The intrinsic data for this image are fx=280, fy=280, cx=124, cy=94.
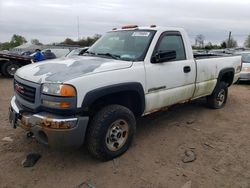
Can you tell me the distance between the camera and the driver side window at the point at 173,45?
15.5 feet

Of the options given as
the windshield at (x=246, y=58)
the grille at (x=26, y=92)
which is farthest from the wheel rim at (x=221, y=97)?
the windshield at (x=246, y=58)

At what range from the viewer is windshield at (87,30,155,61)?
4.39m

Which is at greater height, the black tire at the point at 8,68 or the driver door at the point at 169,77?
the driver door at the point at 169,77

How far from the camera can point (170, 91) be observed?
473 centimetres

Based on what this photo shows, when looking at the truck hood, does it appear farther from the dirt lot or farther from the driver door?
the dirt lot

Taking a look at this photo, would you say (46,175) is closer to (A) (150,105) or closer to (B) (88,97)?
(B) (88,97)

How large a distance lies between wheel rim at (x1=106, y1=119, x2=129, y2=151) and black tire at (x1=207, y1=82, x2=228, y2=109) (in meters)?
3.16

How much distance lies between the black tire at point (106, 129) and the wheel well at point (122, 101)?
12 centimetres

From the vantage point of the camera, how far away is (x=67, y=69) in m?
3.73

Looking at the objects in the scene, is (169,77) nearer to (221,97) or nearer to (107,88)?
(107,88)

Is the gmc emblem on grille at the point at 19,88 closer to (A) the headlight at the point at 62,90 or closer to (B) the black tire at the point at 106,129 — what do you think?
(A) the headlight at the point at 62,90

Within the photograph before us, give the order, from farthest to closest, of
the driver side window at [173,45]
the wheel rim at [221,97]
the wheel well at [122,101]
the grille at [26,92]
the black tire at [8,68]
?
the black tire at [8,68], the wheel rim at [221,97], the driver side window at [173,45], the wheel well at [122,101], the grille at [26,92]

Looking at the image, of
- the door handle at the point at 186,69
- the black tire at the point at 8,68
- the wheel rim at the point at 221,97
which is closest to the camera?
the door handle at the point at 186,69

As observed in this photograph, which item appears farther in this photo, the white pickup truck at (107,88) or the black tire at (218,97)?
the black tire at (218,97)
